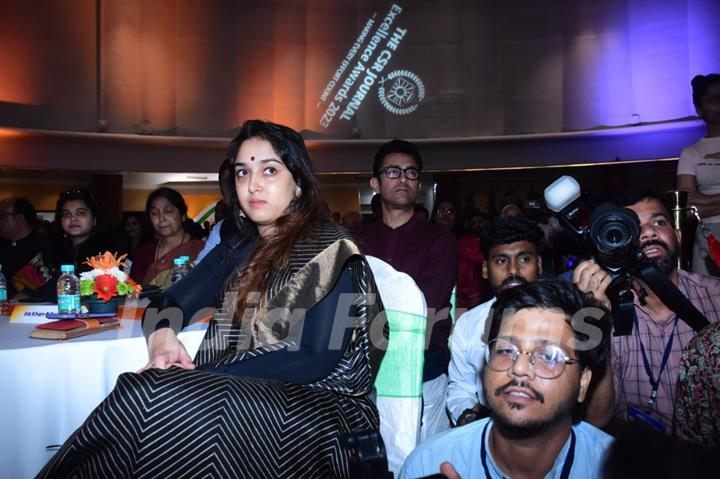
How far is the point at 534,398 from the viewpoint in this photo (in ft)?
3.85

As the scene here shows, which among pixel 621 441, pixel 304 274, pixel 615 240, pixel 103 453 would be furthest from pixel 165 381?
pixel 615 240

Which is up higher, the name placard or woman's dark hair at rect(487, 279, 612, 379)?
woman's dark hair at rect(487, 279, 612, 379)

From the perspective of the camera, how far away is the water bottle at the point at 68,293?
2.04m

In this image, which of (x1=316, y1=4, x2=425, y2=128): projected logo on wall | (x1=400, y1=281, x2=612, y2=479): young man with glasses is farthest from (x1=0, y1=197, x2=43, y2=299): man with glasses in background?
(x1=316, y1=4, x2=425, y2=128): projected logo on wall

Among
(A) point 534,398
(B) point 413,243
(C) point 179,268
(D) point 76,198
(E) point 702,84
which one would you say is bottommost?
(A) point 534,398

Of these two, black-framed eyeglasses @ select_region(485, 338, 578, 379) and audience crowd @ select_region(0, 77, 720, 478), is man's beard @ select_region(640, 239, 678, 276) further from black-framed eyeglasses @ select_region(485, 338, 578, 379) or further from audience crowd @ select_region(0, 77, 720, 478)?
black-framed eyeglasses @ select_region(485, 338, 578, 379)

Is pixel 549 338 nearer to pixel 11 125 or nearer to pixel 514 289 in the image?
pixel 514 289

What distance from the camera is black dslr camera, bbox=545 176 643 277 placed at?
4.63ft

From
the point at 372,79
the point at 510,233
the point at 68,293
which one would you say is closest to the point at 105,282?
the point at 68,293

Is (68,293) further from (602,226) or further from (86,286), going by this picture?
(602,226)

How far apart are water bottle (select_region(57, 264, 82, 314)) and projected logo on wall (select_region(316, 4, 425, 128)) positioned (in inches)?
324

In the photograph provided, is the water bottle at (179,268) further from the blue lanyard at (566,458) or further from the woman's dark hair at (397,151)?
the blue lanyard at (566,458)

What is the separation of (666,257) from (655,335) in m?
0.25

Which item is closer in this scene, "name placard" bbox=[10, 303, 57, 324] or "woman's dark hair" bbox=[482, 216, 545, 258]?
"name placard" bbox=[10, 303, 57, 324]
